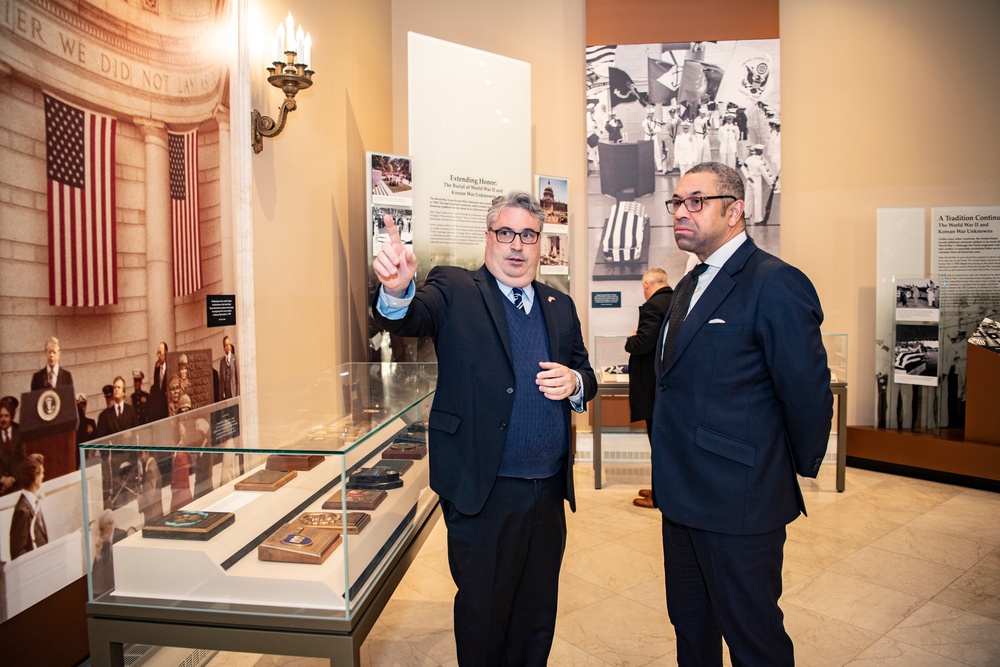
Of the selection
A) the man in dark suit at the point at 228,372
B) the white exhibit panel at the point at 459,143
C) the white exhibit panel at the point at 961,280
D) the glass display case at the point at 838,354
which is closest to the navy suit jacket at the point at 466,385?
the man in dark suit at the point at 228,372

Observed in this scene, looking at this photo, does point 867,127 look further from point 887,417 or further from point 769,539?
point 769,539

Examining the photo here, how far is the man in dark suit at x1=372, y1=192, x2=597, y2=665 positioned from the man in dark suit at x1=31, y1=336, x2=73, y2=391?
101 cm

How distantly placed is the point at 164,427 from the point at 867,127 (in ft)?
21.7

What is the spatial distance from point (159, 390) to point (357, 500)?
136 centimetres

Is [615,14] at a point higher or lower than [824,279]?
higher

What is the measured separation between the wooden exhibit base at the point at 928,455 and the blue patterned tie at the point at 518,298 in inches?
191

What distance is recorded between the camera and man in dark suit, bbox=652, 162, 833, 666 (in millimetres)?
1835

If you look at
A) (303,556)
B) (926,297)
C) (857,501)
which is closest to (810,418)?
(303,556)

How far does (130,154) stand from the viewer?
2.21m

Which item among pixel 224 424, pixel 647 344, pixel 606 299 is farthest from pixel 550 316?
pixel 606 299

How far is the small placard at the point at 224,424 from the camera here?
148 centimetres

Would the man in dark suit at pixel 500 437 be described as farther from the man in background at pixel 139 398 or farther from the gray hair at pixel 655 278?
the gray hair at pixel 655 278

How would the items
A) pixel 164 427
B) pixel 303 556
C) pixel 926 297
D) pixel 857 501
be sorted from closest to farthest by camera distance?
pixel 303 556 → pixel 164 427 → pixel 857 501 → pixel 926 297

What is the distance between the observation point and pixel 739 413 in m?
1.88
